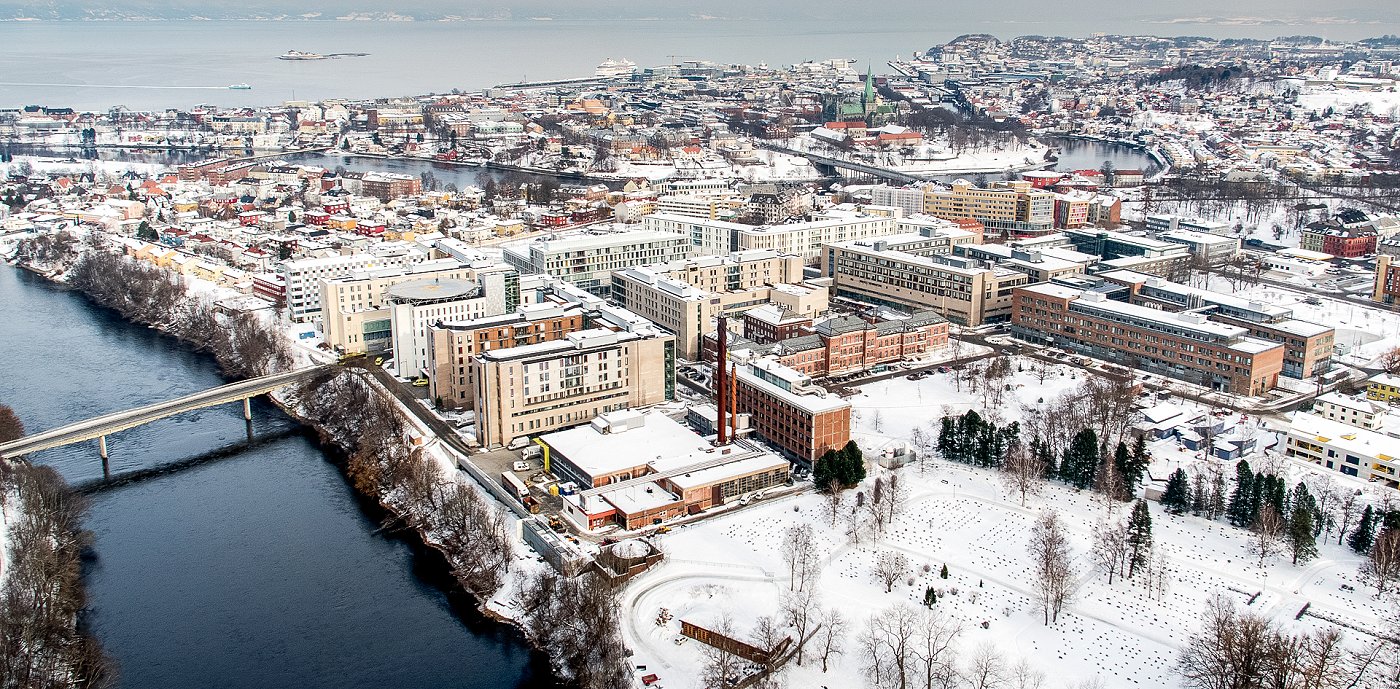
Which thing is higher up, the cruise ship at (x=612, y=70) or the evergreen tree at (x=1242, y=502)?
the cruise ship at (x=612, y=70)

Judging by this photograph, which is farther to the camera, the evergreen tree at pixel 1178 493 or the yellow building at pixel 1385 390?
the yellow building at pixel 1385 390

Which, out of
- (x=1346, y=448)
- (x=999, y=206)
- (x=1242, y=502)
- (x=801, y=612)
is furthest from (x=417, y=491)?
(x=999, y=206)

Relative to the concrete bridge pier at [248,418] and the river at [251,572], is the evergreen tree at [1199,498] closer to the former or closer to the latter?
the river at [251,572]

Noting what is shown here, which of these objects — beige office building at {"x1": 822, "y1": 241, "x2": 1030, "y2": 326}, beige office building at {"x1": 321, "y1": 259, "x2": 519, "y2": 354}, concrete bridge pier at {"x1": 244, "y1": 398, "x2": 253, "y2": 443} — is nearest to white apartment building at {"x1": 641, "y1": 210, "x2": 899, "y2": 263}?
beige office building at {"x1": 822, "y1": 241, "x2": 1030, "y2": 326}

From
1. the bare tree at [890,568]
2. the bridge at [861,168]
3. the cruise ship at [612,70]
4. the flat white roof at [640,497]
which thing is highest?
the cruise ship at [612,70]

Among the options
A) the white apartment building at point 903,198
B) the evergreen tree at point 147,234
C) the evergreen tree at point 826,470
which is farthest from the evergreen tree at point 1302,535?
the evergreen tree at point 147,234

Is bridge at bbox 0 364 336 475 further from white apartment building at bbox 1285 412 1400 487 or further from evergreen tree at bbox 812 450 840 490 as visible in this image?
white apartment building at bbox 1285 412 1400 487
